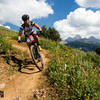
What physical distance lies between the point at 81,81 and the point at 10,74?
3755 mm

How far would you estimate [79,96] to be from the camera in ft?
14.4

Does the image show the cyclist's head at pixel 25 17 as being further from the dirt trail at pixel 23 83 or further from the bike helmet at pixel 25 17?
the dirt trail at pixel 23 83

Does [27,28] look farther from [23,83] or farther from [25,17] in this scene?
[23,83]

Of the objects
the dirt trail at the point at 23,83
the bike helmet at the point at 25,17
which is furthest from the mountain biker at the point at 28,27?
the dirt trail at the point at 23,83

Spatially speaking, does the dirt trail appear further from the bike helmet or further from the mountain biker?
the bike helmet

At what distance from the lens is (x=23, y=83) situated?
592 centimetres

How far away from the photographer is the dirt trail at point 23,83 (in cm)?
500

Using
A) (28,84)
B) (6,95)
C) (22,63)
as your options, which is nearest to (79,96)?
(28,84)

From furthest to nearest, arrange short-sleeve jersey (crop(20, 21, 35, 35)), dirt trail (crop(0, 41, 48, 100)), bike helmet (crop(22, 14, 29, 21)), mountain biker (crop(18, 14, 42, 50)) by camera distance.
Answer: short-sleeve jersey (crop(20, 21, 35, 35)), mountain biker (crop(18, 14, 42, 50)), bike helmet (crop(22, 14, 29, 21)), dirt trail (crop(0, 41, 48, 100))

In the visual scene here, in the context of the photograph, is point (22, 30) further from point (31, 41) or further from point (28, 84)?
point (28, 84)

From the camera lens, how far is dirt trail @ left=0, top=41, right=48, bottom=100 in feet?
16.4

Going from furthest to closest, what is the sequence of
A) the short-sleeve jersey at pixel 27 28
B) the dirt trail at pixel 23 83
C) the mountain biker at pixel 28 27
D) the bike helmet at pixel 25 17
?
the short-sleeve jersey at pixel 27 28
the mountain biker at pixel 28 27
the bike helmet at pixel 25 17
the dirt trail at pixel 23 83

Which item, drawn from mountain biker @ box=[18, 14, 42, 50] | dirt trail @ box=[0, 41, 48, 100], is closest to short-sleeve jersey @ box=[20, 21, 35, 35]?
mountain biker @ box=[18, 14, 42, 50]

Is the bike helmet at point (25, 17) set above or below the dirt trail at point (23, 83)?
above
